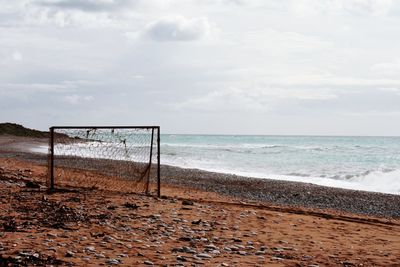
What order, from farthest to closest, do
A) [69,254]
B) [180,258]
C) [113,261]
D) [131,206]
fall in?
[131,206], [180,258], [69,254], [113,261]

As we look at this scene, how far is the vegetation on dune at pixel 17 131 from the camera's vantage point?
96625 mm

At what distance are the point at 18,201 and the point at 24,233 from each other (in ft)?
14.7

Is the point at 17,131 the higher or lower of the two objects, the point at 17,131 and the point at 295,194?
the higher

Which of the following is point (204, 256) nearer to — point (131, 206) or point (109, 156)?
point (131, 206)

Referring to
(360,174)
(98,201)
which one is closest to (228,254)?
(98,201)

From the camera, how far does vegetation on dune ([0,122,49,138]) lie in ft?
317

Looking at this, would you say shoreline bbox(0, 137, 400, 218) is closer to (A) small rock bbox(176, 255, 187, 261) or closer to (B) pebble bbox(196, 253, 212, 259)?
(B) pebble bbox(196, 253, 212, 259)

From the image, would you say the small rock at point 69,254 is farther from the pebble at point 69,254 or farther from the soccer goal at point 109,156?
the soccer goal at point 109,156

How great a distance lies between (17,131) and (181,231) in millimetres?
91950

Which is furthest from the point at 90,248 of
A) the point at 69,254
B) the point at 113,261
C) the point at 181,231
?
the point at 181,231

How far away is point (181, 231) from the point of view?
12586mm

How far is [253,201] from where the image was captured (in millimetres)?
20859

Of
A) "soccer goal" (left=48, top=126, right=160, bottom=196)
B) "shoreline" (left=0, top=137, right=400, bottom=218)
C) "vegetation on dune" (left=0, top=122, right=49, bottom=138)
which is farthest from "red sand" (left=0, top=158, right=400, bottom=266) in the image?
"vegetation on dune" (left=0, top=122, right=49, bottom=138)

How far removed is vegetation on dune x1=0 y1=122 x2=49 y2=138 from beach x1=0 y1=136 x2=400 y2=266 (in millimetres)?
79330
